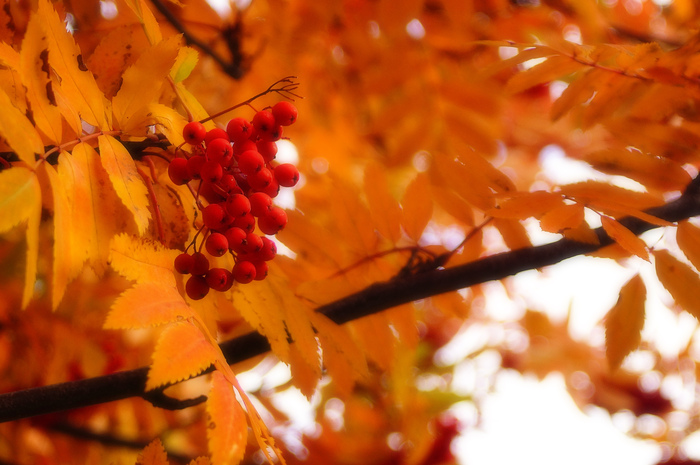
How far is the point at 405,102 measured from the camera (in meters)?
1.88

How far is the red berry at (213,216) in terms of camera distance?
779mm

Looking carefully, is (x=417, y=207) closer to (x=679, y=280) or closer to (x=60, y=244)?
(x=679, y=280)

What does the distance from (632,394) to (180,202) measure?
3.44 m

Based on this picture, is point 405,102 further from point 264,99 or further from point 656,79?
point 656,79

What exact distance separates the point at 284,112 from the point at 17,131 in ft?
1.20

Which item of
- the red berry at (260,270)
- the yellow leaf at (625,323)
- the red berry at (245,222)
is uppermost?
the red berry at (245,222)

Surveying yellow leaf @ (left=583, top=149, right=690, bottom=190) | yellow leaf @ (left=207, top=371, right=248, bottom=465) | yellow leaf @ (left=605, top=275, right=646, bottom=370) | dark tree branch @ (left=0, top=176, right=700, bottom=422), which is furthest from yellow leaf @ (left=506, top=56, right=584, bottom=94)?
yellow leaf @ (left=207, top=371, right=248, bottom=465)

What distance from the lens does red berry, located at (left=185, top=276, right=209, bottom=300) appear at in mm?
812

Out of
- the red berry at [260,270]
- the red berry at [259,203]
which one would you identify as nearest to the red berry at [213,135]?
the red berry at [259,203]

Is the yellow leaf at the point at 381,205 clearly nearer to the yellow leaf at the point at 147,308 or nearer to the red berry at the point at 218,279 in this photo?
the red berry at the point at 218,279

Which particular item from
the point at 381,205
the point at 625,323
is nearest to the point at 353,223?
the point at 381,205

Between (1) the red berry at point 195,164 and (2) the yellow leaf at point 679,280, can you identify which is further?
(2) the yellow leaf at point 679,280

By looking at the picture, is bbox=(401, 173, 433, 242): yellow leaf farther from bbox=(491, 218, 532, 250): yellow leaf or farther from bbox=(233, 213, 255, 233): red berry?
bbox=(233, 213, 255, 233): red berry

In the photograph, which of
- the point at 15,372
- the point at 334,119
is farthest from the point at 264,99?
the point at 15,372
